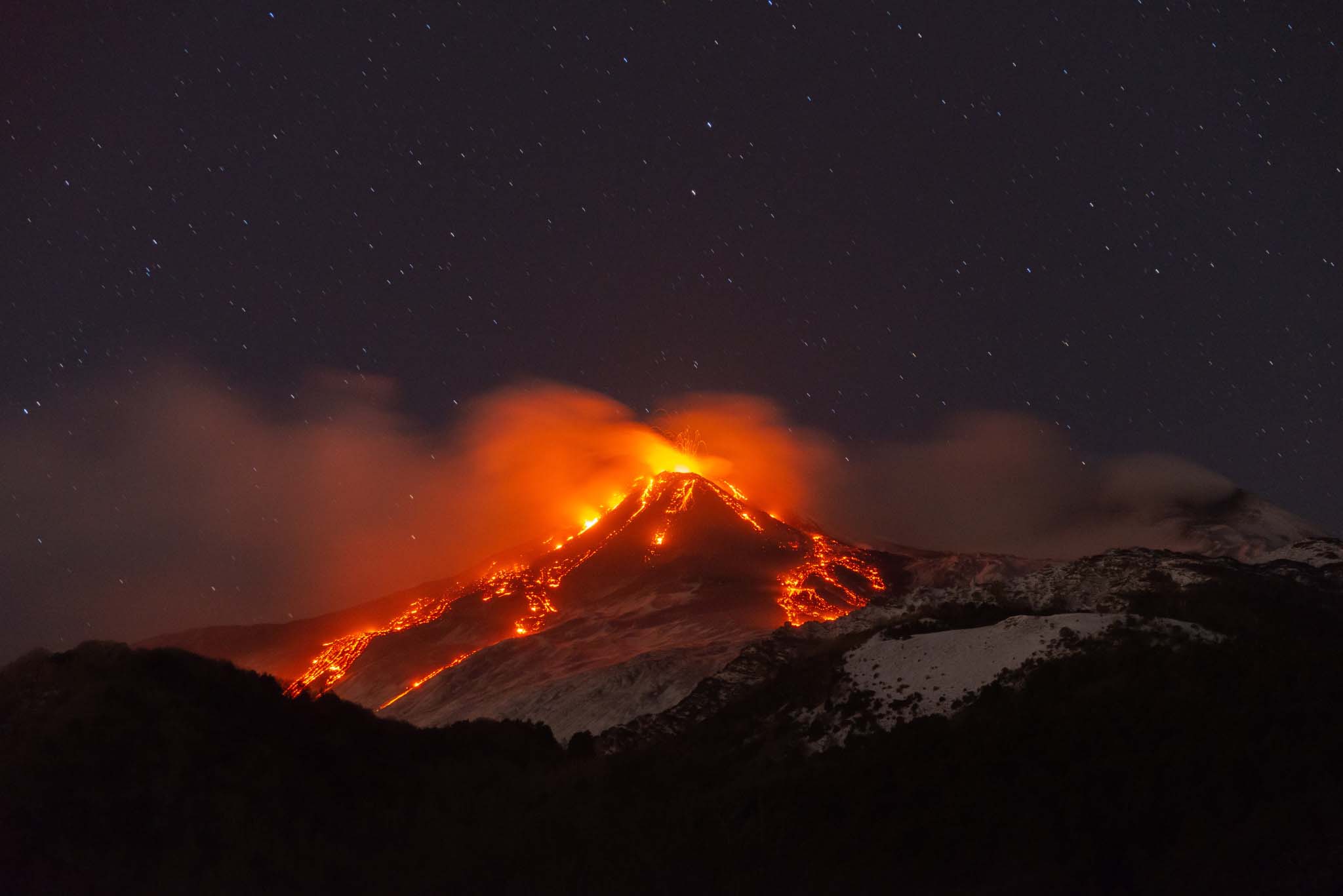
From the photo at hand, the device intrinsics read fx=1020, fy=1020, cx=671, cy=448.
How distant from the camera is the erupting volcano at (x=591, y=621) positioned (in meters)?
115

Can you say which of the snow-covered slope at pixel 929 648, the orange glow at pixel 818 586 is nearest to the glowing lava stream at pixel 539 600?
the orange glow at pixel 818 586

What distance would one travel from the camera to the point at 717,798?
37.7m

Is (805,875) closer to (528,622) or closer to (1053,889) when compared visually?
(1053,889)

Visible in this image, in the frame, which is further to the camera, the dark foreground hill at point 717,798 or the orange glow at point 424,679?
the orange glow at point 424,679

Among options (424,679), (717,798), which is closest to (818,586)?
(424,679)

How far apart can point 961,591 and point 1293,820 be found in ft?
197

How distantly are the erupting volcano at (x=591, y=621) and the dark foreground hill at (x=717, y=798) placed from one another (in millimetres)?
55540

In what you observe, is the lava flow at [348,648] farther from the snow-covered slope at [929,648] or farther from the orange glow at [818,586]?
the snow-covered slope at [929,648]

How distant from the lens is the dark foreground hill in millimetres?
29219

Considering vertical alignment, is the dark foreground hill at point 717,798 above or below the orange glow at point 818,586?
below

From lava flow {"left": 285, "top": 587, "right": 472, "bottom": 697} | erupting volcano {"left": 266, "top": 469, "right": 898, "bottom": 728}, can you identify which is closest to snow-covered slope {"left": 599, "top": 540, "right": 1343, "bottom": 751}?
erupting volcano {"left": 266, "top": 469, "right": 898, "bottom": 728}

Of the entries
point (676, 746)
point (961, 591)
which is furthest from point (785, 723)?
point (961, 591)

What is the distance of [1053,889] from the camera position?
29.4 m

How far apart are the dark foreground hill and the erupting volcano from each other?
55.5 metres
